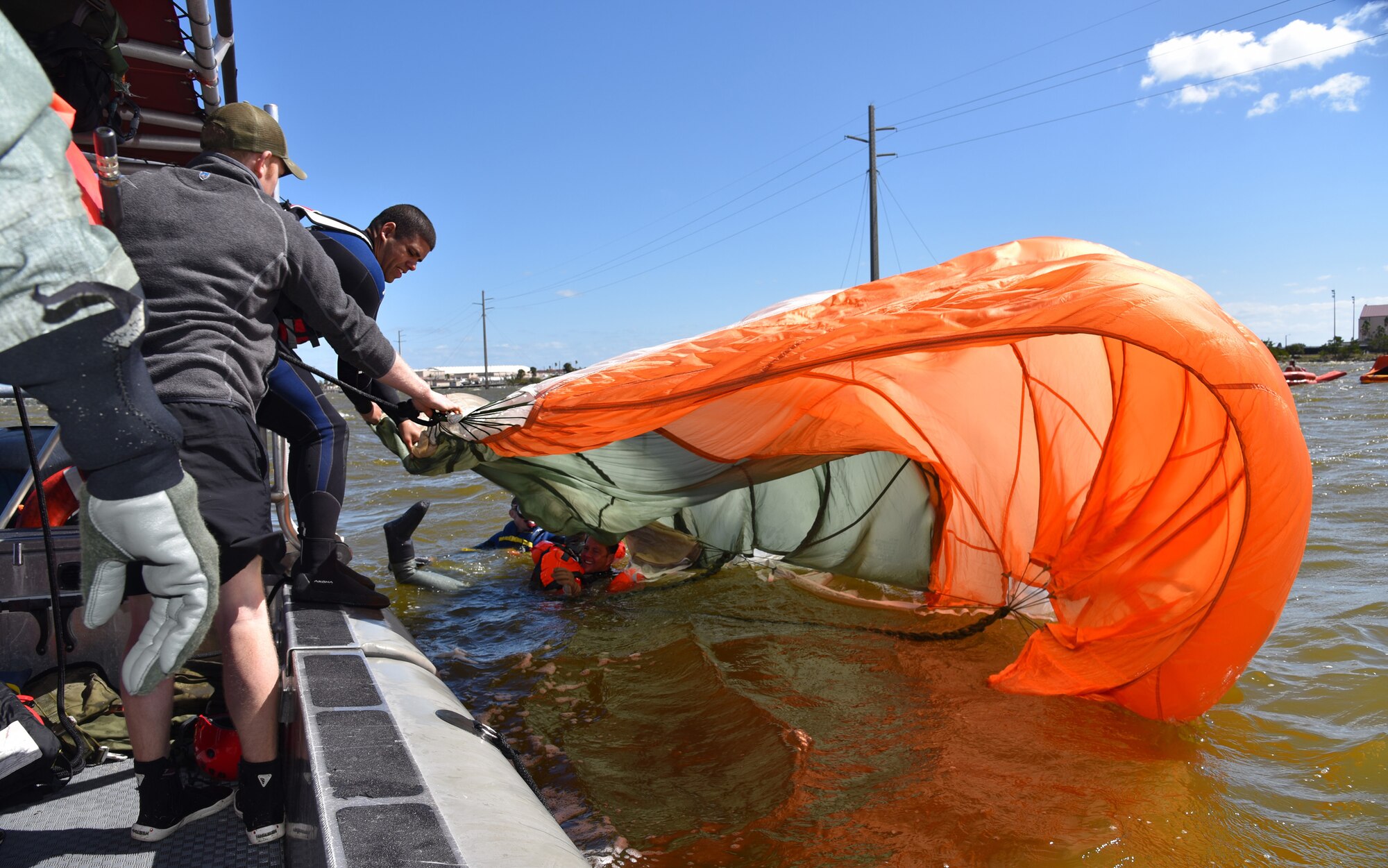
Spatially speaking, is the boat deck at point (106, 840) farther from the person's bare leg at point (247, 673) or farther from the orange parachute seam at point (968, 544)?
the orange parachute seam at point (968, 544)

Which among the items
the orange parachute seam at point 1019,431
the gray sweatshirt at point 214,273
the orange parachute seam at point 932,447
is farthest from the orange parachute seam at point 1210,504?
the gray sweatshirt at point 214,273

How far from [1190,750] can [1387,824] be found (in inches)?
26.7

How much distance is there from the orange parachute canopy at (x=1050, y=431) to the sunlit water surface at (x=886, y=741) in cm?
28

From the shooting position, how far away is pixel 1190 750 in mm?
3652

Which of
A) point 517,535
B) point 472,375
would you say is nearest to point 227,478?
point 517,535

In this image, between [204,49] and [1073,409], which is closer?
[204,49]

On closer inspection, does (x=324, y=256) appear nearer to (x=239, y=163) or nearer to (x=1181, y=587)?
(x=239, y=163)

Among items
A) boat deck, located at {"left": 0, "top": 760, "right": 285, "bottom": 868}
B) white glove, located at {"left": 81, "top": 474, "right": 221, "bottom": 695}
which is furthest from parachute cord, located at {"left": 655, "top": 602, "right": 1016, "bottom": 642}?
white glove, located at {"left": 81, "top": 474, "right": 221, "bottom": 695}

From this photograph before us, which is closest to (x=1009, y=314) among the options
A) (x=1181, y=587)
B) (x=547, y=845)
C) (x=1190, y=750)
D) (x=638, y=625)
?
(x=1181, y=587)

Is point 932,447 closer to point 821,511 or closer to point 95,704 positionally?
point 821,511

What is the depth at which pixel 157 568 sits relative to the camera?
69.1 inches

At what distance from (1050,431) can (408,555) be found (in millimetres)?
4697

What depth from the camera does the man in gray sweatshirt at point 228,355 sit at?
2.14m

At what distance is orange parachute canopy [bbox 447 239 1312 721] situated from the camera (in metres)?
3.08
